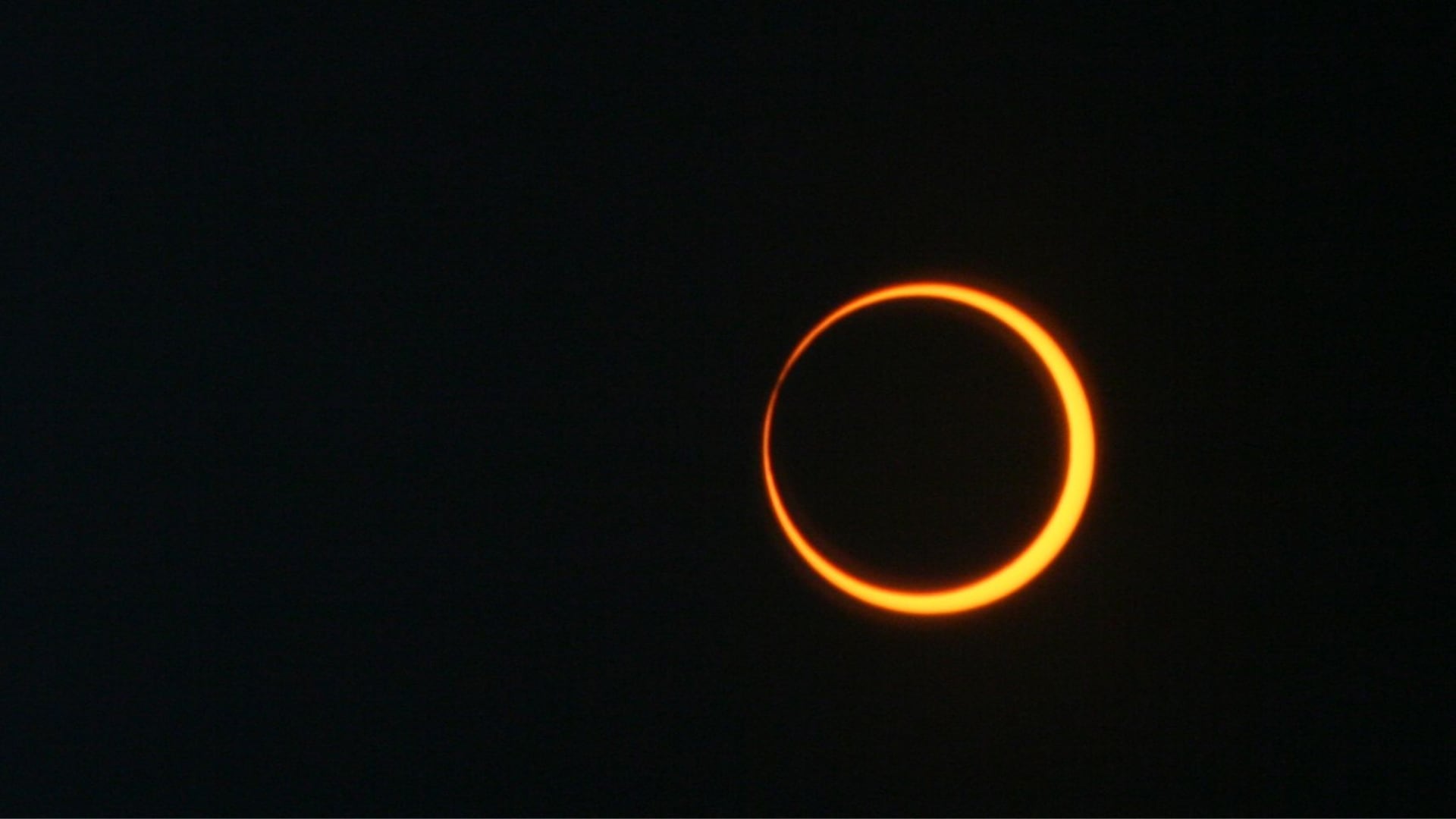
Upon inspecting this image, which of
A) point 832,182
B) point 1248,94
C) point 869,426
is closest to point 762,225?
point 832,182

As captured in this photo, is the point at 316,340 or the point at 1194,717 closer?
the point at 1194,717

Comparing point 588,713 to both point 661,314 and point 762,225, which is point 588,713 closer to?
point 661,314

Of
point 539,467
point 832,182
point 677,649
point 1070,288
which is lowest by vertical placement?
point 677,649

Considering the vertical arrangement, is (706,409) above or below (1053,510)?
above
